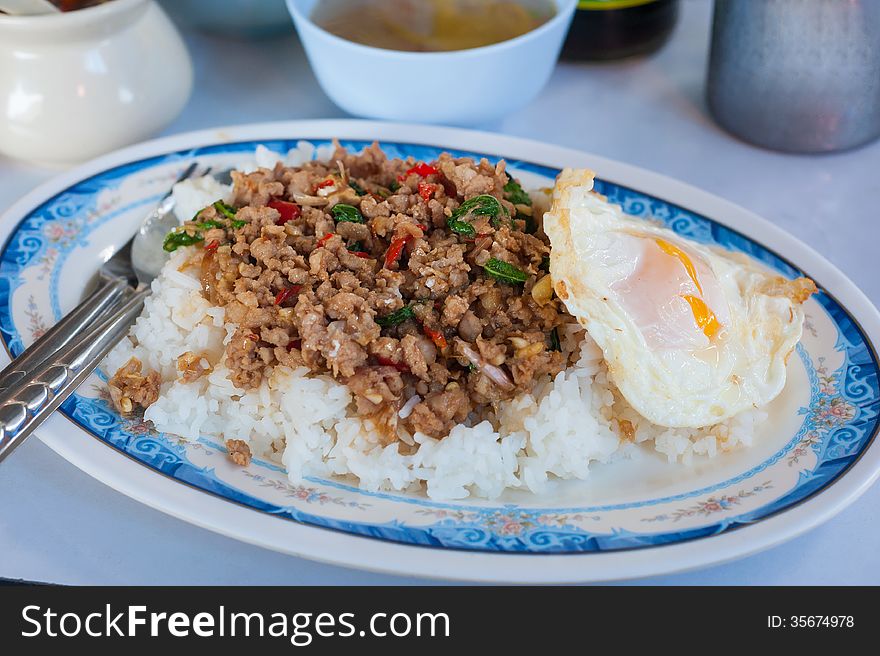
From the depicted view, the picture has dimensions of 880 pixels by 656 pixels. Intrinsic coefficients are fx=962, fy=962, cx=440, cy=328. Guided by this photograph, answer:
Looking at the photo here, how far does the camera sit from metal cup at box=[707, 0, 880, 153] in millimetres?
3535

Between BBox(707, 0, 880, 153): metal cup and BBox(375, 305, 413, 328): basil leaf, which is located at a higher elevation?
BBox(707, 0, 880, 153): metal cup

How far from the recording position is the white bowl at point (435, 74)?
3559 millimetres

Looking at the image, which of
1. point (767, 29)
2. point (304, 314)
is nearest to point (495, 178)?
point (304, 314)

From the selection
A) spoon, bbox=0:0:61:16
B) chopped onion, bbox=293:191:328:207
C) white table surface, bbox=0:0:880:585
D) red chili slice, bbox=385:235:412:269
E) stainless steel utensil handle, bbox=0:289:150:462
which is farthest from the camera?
spoon, bbox=0:0:61:16

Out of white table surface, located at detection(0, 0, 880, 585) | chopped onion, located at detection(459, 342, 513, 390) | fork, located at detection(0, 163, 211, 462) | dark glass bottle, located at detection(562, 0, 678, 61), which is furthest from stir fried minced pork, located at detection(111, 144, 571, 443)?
dark glass bottle, located at detection(562, 0, 678, 61)

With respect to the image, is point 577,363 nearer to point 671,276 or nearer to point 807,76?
point 671,276

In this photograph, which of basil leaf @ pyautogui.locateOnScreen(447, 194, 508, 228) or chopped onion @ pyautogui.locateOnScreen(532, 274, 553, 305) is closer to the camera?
chopped onion @ pyautogui.locateOnScreen(532, 274, 553, 305)

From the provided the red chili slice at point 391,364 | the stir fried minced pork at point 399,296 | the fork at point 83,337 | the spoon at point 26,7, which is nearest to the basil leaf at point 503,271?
the stir fried minced pork at point 399,296

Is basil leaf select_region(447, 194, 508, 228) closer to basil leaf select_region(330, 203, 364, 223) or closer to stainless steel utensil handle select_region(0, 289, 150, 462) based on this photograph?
basil leaf select_region(330, 203, 364, 223)

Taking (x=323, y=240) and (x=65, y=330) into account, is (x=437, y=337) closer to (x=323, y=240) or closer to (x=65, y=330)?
(x=323, y=240)

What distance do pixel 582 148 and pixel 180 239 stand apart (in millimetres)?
1942

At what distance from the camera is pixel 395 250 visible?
2.62m

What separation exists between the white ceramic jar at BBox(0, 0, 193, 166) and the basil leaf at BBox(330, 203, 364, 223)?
1395 millimetres

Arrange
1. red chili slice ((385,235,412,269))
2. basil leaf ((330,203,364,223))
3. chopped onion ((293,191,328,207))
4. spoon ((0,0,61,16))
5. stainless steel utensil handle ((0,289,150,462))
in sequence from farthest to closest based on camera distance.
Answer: spoon ((0,0,61,16))
chopped onion ((293,191,328,207))
basil leaf ((330,203,364,223))
red chili slice ((385,235,412,269))
stainless steel utensil handle ((0,289,150,462))
